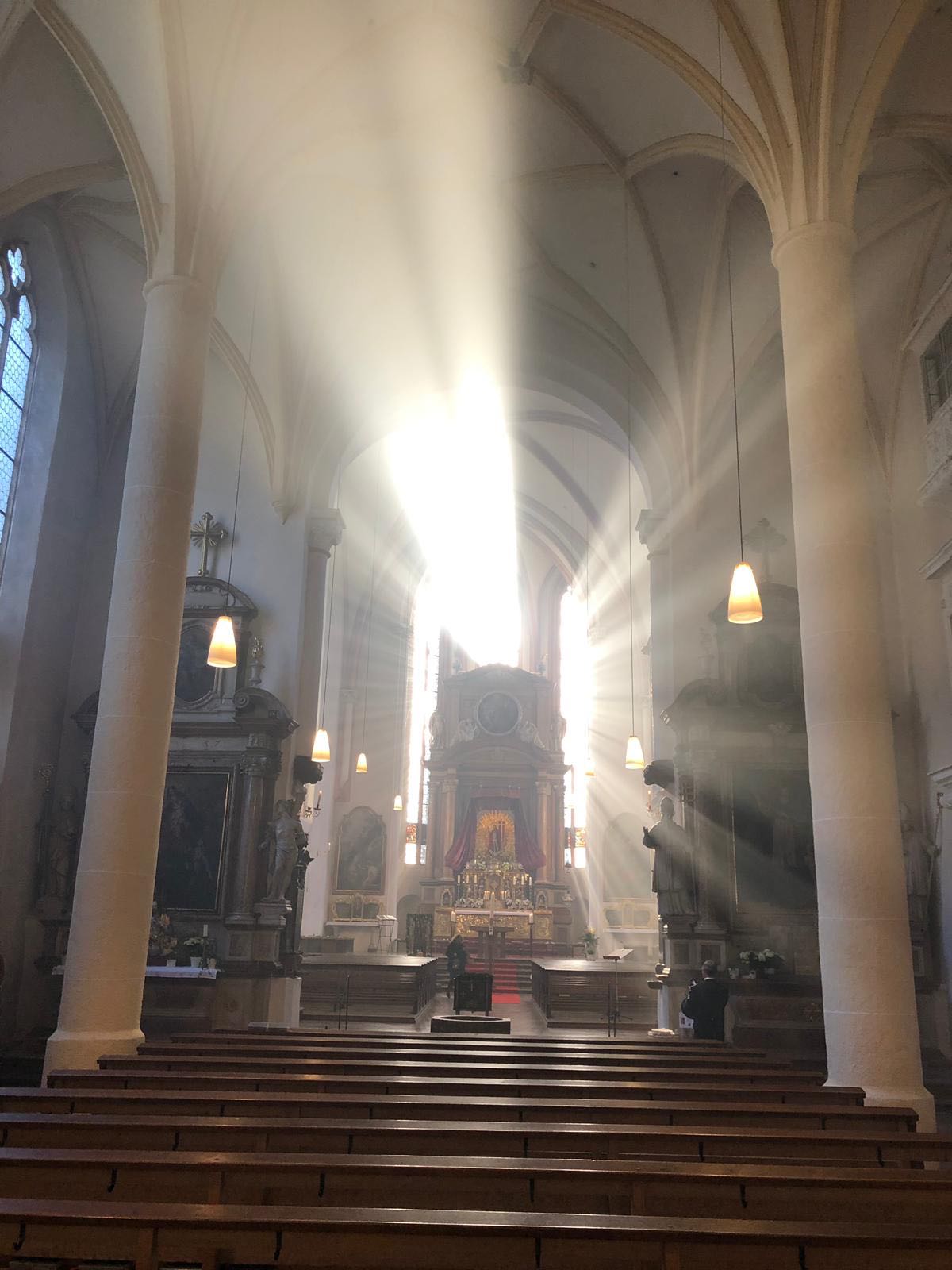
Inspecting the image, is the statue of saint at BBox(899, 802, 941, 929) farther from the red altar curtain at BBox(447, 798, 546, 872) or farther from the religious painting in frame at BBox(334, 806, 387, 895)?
the red altar curtain at BBox(447, 798, 546, 872)

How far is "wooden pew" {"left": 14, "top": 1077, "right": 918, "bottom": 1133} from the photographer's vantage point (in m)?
4.96

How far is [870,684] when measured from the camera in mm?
7320

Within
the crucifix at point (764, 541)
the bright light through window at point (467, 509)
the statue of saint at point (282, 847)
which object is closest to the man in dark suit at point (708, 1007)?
the statue of saint at point (282, 847)

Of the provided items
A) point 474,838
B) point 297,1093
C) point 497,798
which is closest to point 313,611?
point 297,1093

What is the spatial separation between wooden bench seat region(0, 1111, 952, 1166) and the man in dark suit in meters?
5.42

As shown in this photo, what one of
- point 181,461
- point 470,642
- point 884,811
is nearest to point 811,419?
point 884,811

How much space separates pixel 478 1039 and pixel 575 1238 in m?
5.55

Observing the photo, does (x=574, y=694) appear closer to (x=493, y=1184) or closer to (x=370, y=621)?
(x=370, y=621)

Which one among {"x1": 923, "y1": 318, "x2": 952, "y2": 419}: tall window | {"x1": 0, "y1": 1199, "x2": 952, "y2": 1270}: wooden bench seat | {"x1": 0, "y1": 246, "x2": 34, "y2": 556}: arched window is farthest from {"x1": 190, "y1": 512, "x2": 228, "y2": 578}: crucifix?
{"x1": 0, "y1": 1199, "x2": 952, "y2": 1270}: wooden bench seat

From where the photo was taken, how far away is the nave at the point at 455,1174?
3.19 m

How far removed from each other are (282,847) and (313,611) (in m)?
3.96

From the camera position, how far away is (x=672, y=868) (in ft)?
44.8

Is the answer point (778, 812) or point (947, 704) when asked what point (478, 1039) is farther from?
point (947, 704)

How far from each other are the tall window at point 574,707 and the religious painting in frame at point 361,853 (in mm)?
7458
